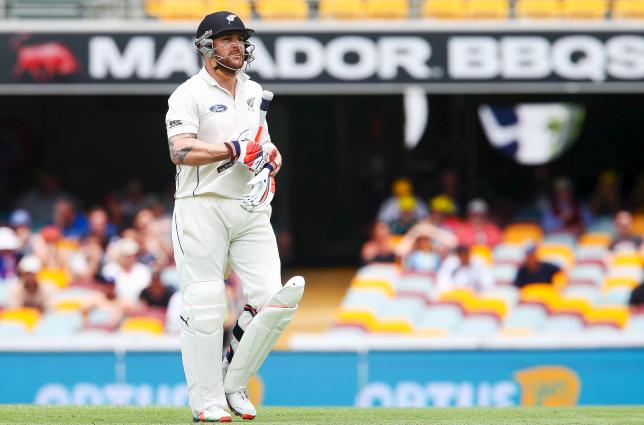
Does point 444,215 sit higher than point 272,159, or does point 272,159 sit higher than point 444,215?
point 272,159

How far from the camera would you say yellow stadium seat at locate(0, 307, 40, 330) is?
1173 centimetres

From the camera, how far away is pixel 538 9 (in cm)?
1423

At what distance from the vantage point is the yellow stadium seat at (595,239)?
14.0 m

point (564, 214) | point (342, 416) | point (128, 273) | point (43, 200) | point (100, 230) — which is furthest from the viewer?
point (43, 200)

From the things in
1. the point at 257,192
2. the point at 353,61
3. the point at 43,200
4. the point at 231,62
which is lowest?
the point at 43,200

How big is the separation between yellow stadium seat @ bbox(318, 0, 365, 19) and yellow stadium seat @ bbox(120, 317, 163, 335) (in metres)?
4.19

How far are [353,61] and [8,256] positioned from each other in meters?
3.99

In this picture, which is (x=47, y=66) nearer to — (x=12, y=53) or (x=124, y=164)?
(x=12, y=53)

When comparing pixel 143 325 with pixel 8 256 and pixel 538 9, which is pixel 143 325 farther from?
pixel 538 9

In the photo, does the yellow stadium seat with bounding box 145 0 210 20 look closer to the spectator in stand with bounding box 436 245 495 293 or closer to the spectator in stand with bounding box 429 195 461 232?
the spectator in stand with bounding box 429 195 461 232

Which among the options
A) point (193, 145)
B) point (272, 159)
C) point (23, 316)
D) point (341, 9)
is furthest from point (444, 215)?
→ point (193, 145)

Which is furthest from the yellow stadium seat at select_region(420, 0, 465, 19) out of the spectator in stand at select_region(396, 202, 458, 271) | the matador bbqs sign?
the spectator in stand at select_region(396, 202, 458, 271)

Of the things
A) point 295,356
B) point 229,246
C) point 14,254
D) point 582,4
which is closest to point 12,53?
point 14,254

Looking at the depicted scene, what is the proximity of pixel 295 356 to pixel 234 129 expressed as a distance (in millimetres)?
5270
